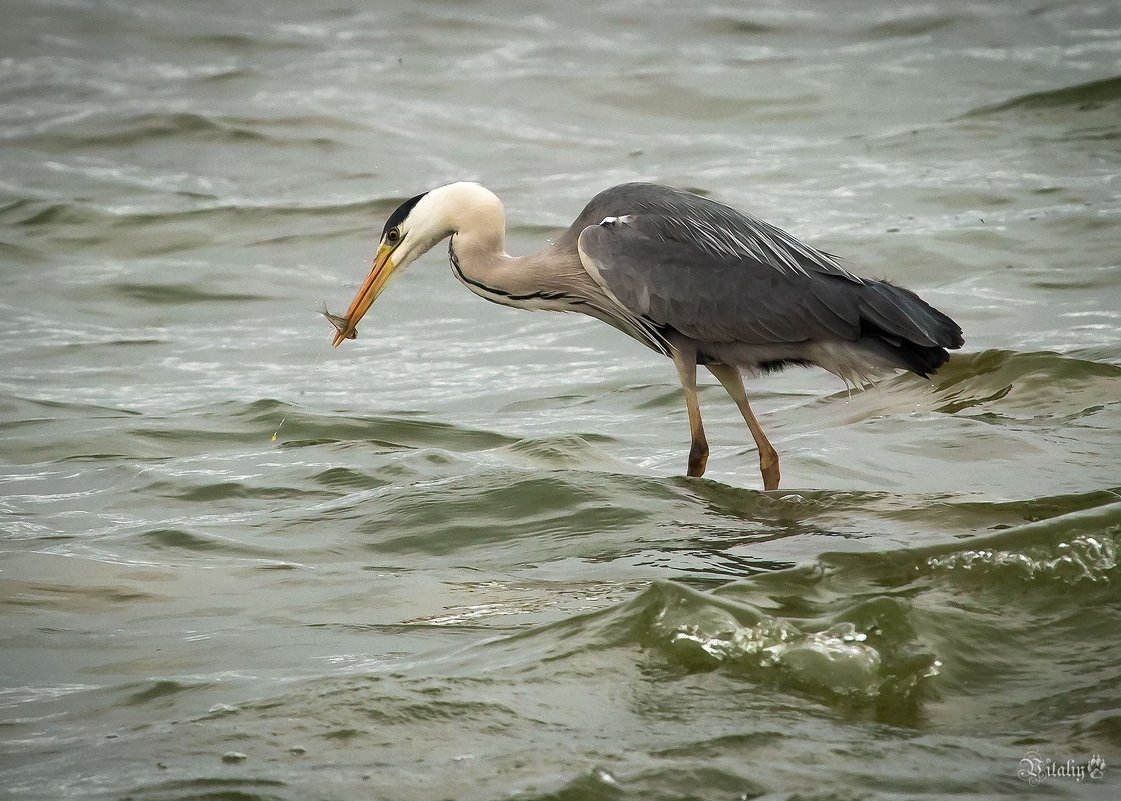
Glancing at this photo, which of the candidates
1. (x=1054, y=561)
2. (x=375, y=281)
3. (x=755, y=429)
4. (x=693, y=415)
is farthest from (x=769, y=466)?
(x=375, y=281)

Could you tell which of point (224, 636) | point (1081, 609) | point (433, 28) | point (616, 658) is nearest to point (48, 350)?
point (224, 636)

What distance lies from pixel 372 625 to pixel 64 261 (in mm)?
8264

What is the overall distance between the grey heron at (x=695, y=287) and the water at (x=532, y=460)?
1.90 feet

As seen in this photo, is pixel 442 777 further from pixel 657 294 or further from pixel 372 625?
pixel 657 294

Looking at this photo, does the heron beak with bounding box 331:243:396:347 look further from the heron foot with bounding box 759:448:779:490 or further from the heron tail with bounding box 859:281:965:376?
the heron tail with bounding box 859:281:965:376

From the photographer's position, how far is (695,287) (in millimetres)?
6836

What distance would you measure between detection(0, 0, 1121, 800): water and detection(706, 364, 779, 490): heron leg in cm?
10

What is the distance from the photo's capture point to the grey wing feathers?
263 inches

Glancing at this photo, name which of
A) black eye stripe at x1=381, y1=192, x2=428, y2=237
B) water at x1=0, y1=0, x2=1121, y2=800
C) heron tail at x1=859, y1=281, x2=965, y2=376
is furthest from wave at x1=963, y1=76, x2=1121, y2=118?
black eye stripe at x1=381, y1=192, x2=428, y2=237

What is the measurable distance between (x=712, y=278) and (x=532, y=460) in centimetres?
130

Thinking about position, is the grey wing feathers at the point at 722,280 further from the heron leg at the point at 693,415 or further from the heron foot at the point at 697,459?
the heron foot at the point at 697,459

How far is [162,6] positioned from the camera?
20.5 m

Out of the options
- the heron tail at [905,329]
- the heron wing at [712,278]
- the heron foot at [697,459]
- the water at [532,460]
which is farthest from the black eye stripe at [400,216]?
the heron tail at [905,329]

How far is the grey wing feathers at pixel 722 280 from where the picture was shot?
21.9 ft
